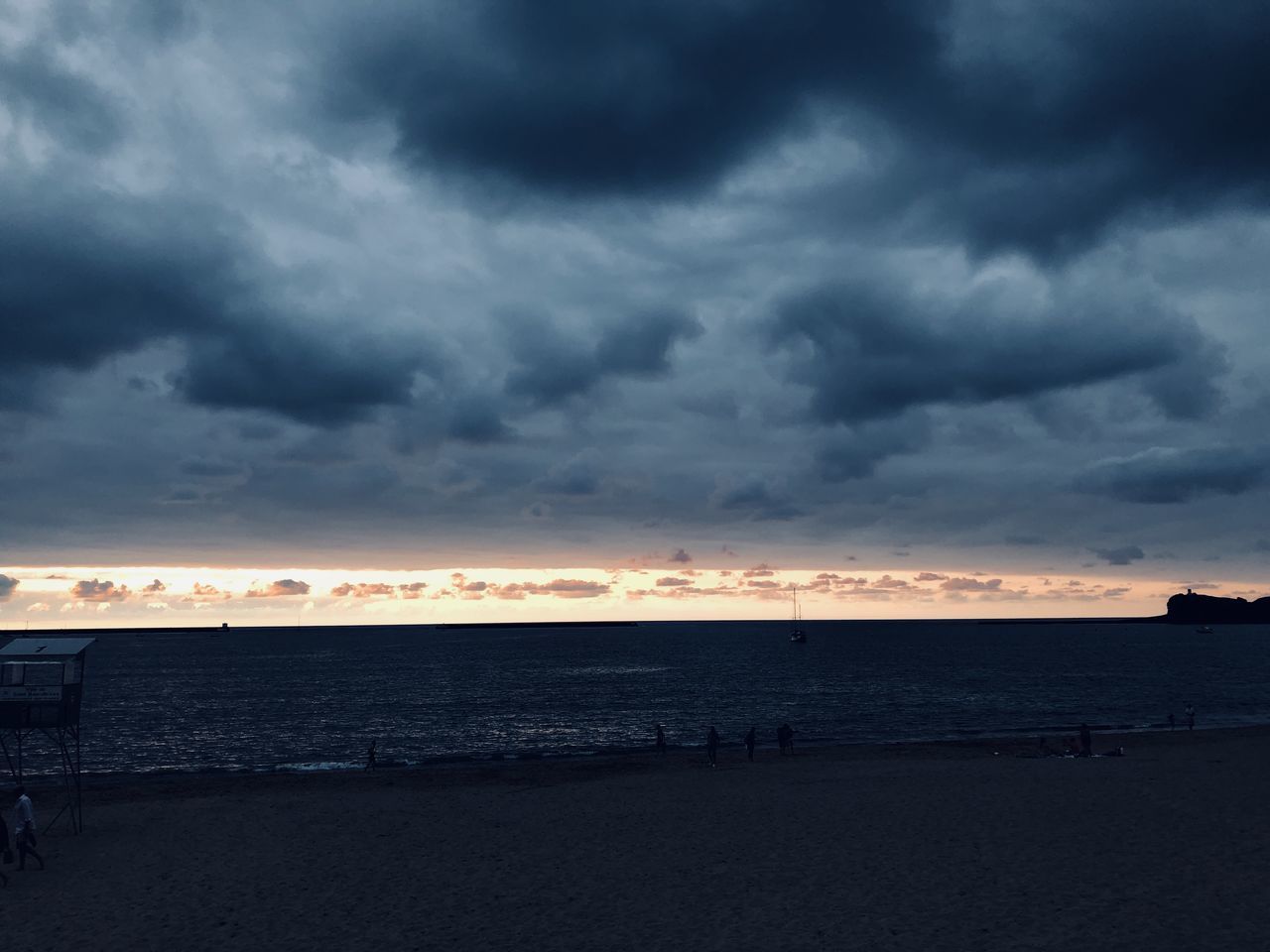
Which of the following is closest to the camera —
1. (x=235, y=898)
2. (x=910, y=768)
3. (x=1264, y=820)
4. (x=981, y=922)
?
(x=981, y=922)

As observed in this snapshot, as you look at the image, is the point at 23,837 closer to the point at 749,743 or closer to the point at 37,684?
the point at 37,684

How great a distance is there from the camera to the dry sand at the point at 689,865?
18641 mm

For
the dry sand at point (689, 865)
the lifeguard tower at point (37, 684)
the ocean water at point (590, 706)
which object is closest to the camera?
the dry sand at point (689, 865)

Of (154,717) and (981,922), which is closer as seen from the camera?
(981,922)

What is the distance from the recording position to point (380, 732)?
7194cm

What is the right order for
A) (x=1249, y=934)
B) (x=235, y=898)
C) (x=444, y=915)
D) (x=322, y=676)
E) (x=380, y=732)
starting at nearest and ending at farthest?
(x=1249, y=934) → (x=444, y=915) → (x=235, y=898) → (x=380, y=732) → (x=322, y=676)

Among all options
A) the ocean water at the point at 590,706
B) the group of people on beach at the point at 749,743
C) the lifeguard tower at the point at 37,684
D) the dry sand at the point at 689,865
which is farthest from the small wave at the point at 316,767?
the lifeguard tower at the point at 37,684

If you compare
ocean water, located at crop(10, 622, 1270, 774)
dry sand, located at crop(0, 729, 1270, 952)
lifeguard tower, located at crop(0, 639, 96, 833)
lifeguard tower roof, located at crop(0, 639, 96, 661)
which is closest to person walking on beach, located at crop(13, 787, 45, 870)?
dry sand, located at crop(0, 729, 1270, 952)

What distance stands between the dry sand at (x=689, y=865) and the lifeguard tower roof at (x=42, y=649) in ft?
20.8

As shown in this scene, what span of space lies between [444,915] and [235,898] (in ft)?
19.8

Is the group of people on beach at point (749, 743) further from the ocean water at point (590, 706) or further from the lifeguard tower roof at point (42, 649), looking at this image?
the lifeguard tower roof at point (42, 649)

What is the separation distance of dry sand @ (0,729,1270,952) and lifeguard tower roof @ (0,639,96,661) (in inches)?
249

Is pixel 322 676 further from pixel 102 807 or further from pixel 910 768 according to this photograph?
pixel 910 768

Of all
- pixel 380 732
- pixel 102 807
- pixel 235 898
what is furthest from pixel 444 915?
pixel 380 732
